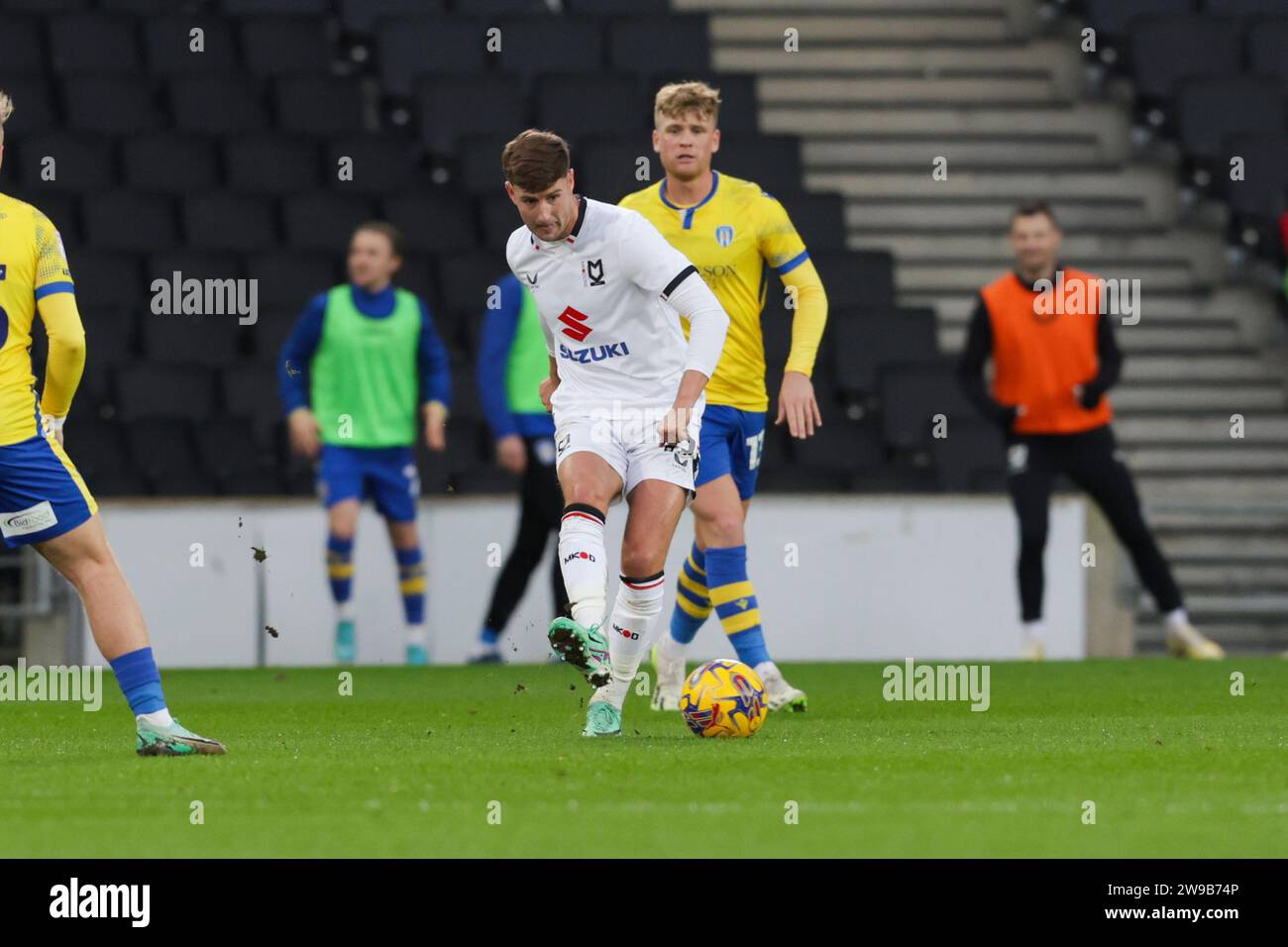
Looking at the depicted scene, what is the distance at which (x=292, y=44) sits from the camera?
18047mm

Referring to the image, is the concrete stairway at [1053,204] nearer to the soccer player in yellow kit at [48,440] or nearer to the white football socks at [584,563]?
the white football socks at [584,563]

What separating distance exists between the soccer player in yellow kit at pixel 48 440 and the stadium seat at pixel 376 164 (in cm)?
942

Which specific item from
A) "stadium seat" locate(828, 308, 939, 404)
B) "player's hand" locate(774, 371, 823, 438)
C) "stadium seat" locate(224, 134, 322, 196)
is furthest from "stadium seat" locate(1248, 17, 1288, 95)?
"player's hand" locate(774, 371, 823, 438)

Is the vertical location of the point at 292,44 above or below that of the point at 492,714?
above

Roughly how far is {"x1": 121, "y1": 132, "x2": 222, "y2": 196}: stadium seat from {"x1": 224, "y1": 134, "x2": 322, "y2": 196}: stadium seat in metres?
0.15

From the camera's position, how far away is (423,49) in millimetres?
17812

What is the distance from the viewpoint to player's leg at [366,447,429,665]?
44.8 feet

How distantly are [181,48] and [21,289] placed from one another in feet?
35.5

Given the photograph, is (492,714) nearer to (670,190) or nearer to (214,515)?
(670,190)

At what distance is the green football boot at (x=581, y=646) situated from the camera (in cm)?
727

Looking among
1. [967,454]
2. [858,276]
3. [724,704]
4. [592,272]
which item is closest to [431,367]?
[967,454]
